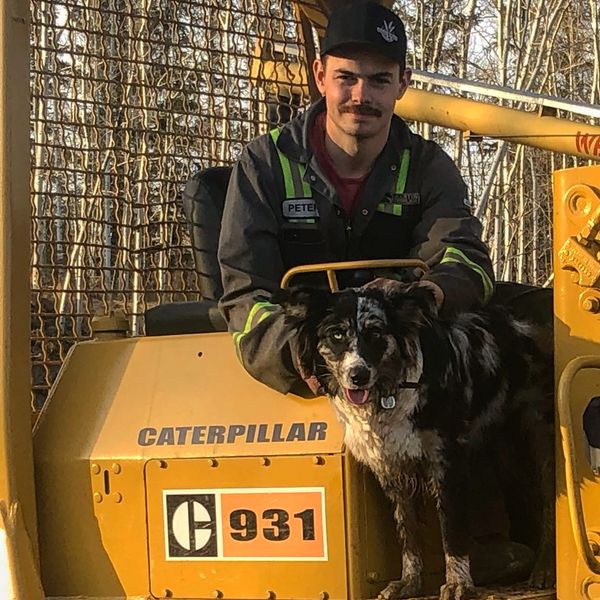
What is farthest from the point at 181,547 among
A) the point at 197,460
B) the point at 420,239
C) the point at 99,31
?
the point at 99,31

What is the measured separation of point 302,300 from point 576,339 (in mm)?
656

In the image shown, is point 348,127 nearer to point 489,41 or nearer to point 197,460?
point 197,460

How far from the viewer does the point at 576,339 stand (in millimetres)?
2877

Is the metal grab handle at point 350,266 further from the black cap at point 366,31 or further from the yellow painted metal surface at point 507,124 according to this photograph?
the yellow painted metal surface at point 507,124

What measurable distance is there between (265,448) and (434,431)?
0.47 meters

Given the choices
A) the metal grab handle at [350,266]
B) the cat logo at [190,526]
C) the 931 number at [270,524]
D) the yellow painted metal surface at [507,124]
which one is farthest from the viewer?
the yellow painted metal surface at [507,124]

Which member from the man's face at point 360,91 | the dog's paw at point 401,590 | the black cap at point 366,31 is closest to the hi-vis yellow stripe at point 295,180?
the man's face at point 360,91

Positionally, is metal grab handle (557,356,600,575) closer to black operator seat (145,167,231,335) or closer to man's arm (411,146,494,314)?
man's arm (411,146,494,314)

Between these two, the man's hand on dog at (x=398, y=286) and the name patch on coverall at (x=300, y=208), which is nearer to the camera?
the man's hand on dog at (x=398, y=286)

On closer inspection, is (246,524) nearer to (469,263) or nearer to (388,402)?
(388,402)

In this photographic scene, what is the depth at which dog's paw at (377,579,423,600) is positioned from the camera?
9.75 feet

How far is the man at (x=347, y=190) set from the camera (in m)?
3.38

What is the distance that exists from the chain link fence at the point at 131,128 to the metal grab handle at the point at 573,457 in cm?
198

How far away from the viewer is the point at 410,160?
11.7 ft
